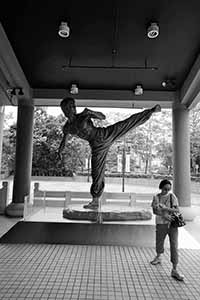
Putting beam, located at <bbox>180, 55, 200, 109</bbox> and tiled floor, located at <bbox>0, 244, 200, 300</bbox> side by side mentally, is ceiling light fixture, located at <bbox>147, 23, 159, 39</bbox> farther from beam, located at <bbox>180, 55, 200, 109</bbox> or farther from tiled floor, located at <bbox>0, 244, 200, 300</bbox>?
tiled floor, located at <bbox>0, 244, 200, 300</bbox>

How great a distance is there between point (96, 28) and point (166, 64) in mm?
1931

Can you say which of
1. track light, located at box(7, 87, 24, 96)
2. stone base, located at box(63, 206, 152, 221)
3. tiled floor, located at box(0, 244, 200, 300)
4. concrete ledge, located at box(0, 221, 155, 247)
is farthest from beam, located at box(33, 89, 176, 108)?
tiled floor, located at box(0, 244, 200, 300)

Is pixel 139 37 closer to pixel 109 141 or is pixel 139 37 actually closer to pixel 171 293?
pixel 109 141

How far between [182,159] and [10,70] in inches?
183

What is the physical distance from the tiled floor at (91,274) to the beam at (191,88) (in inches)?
137

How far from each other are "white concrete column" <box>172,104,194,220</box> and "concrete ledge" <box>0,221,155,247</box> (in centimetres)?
269

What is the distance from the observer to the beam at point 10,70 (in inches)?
174

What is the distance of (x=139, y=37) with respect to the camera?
4.33m

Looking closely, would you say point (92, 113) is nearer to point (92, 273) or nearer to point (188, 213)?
point (92, 273)

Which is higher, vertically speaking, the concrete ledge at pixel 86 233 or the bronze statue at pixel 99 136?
the bronze statue at pixel 99 136

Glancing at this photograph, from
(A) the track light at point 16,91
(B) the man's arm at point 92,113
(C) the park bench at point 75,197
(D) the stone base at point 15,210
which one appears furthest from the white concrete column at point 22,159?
(B) the man's arm at point 92,113

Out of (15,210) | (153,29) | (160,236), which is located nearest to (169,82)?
(153,29)

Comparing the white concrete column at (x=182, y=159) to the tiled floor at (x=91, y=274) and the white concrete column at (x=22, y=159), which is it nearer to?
the tiled floor at (x=91, y=274)

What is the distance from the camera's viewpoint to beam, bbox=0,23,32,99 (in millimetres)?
4430
